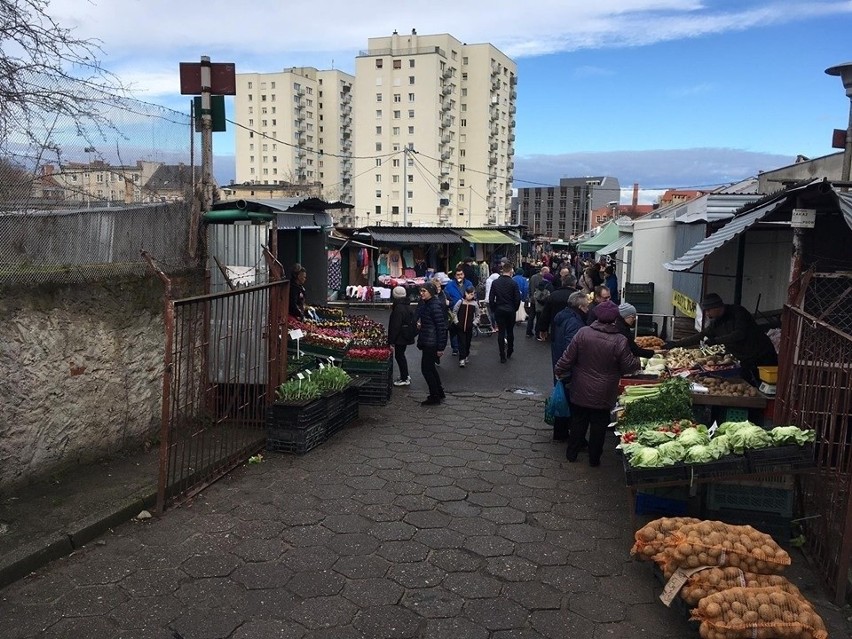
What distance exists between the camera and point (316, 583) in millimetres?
4383

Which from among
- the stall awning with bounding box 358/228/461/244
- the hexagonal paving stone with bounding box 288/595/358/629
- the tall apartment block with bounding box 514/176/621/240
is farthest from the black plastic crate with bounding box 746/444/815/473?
the tall apartment block with bounding box 514/176/621/240

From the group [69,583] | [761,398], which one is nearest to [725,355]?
[761,398]

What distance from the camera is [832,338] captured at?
14.9 feet

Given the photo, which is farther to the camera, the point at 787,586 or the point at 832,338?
the point at 832,338

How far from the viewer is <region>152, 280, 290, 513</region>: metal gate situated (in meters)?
5.95

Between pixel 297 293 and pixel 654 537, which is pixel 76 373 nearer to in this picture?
pixel 297 293

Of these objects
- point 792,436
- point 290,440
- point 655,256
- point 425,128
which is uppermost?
point 425,128

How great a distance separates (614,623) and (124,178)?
612cm

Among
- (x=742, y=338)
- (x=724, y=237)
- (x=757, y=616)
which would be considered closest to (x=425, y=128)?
(x=742, y=338)

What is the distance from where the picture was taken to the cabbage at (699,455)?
4750 mm

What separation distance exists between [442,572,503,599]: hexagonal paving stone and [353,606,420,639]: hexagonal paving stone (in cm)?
42

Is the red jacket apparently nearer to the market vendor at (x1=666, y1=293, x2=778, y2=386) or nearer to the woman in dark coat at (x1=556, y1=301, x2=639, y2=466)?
the woman in dark coat at (x1=556, y1=301, x2=639, y2=466)

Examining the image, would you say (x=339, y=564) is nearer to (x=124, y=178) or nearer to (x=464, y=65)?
(x=124, y=178)

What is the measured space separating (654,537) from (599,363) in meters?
2.60
